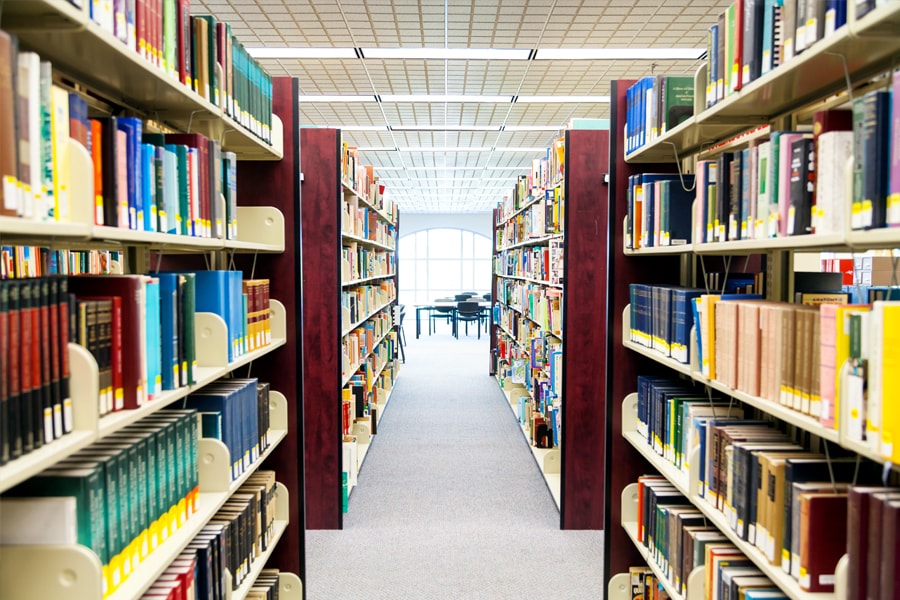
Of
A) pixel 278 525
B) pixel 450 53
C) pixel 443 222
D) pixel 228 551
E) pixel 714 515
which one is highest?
pixel 450 53

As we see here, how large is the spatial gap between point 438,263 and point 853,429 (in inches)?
742

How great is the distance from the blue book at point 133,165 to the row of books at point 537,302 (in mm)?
2975

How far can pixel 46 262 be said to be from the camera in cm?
348

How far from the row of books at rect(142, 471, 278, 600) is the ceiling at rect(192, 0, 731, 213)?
3.45 meters

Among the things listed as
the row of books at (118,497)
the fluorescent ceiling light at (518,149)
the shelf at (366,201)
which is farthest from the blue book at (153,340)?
the fluorescent ceiling light at (518,149)

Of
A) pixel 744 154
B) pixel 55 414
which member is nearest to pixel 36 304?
pixel 55 414

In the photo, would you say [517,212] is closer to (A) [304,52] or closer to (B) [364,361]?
(B) [364,361]

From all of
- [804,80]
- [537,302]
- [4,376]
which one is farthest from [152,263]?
[537,302]

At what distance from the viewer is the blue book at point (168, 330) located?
1.61 meters

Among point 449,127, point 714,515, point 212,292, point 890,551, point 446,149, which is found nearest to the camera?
point 890,551

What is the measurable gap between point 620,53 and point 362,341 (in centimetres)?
342

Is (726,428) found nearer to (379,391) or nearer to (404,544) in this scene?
(404,544)

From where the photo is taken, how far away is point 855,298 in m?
2.87

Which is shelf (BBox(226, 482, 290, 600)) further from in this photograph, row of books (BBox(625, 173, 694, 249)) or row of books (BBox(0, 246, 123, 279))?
row of books (BBox(625, 173, 694, 249))
